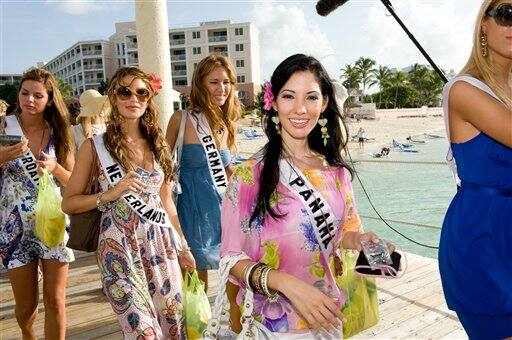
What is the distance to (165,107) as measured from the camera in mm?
6457

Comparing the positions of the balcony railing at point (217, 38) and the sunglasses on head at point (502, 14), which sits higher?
the balcony railing at point (217, 38)

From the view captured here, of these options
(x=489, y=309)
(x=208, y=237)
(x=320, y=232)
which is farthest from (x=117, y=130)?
(x=489, y=309)

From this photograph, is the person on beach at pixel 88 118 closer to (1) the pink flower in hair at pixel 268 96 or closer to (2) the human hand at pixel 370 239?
(1) the pink flower in hair at pixel 268 96

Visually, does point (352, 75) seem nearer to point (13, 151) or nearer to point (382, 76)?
point (382, 76)

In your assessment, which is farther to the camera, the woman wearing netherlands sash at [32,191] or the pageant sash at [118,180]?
the woman wearing netherlands sash at [32,191]

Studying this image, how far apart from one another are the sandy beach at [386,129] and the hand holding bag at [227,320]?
38.8 metres

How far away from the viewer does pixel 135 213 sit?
8.17 ft

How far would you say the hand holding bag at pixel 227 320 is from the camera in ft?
5.01

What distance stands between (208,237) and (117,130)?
1.14 m

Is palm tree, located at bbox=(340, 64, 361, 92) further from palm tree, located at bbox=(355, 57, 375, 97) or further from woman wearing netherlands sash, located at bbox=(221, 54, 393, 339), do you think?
woman wearing netherlands sash, located at bbox=(221, 54, 393, 339)

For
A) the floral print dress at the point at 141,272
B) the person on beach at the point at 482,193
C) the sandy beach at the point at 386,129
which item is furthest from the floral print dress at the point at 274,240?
the sandy beach at the point at 386,129

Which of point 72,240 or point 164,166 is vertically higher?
point 164,166

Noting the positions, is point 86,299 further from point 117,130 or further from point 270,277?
point 270,277

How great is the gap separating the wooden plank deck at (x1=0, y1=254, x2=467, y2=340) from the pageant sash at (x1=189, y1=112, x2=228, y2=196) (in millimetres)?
1374
